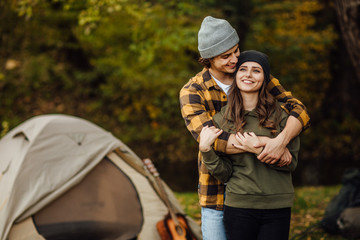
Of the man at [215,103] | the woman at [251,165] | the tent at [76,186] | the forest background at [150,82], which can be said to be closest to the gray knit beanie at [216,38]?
the man at [215,103]

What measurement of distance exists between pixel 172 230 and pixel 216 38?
2.17m

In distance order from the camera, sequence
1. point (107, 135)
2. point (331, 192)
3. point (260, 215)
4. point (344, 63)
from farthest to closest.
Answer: point (344, 63), point (331, 192), point (107, 135), point (260, 215)

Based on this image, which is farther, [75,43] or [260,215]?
[75,43]

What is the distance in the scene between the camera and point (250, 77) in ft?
7.20

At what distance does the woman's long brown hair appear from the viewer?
2164 mm

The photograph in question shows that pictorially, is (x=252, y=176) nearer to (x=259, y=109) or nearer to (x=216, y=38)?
(x=259, y=109)

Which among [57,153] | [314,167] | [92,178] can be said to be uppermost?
[57,153]

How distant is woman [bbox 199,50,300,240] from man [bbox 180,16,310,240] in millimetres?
60

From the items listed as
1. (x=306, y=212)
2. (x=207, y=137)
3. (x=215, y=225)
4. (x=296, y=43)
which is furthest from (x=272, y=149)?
(x=296, y=43)

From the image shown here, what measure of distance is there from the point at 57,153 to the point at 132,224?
1022 millimetres

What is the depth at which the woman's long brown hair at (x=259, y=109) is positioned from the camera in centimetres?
216

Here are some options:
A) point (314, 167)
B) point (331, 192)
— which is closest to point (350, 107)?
point (314, 167)

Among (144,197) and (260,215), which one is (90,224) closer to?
(144,197)

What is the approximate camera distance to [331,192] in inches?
258
